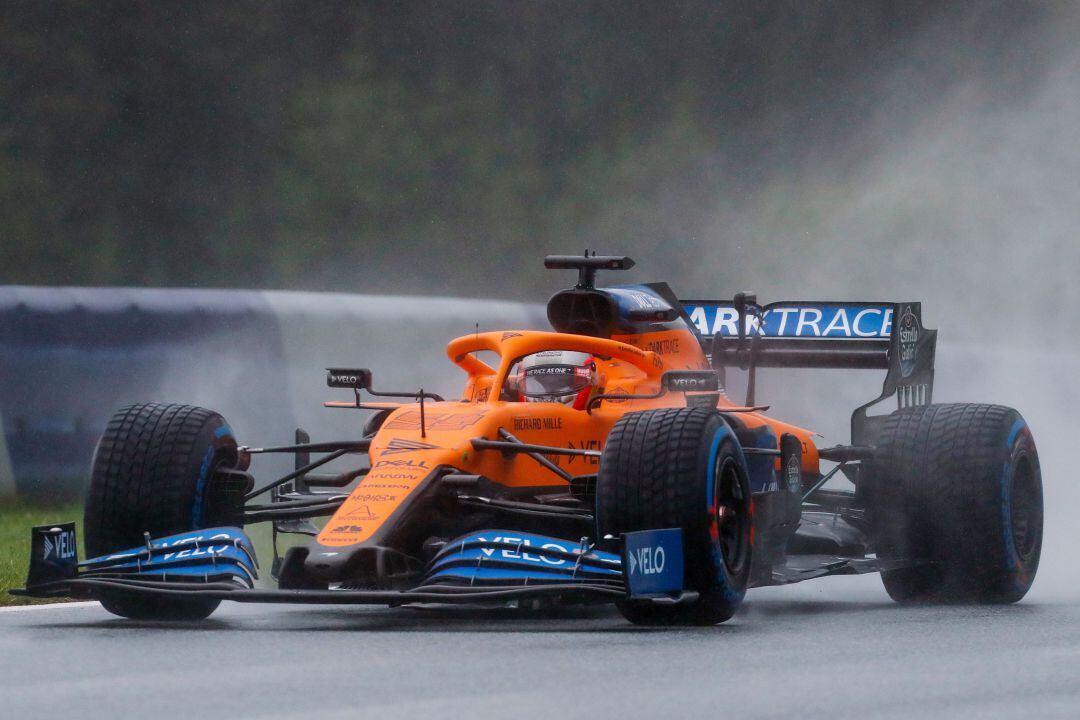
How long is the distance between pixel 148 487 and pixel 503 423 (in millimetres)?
1804

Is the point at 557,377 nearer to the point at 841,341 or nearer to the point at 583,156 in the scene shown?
the point at 841,341

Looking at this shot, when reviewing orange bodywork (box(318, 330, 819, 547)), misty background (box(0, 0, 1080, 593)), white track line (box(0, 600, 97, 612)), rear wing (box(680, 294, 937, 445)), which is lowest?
white track line (box(0, 600, 97, 612))

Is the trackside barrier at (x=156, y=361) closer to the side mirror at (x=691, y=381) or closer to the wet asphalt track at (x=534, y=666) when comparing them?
the wet asphalt track at (x=534, y=666)

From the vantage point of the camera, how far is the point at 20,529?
43.3 ft

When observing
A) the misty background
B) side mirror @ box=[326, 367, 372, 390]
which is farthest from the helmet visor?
the misty background

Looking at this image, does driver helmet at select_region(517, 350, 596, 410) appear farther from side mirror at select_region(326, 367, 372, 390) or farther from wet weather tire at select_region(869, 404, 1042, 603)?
wet weather tire at select_region(869, 404, 1042, 603)

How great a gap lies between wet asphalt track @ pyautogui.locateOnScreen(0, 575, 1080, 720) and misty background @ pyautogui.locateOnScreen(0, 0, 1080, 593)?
996 cm

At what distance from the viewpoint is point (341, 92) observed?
2323cm

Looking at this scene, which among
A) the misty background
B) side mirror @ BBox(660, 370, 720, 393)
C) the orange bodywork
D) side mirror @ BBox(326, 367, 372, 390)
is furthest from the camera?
the misty background

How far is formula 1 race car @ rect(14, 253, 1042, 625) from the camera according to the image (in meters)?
8.53

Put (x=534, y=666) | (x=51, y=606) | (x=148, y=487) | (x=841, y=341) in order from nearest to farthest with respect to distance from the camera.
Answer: (x=534, y=666)
(x=148, y=487)
(x=51, y=606)
(x=841, y=341)

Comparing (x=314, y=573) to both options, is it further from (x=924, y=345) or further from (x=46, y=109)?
(x=46, y=109)

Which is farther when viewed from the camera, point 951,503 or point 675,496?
point 951,503

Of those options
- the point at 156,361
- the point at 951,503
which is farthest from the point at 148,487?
the point at 156,361
